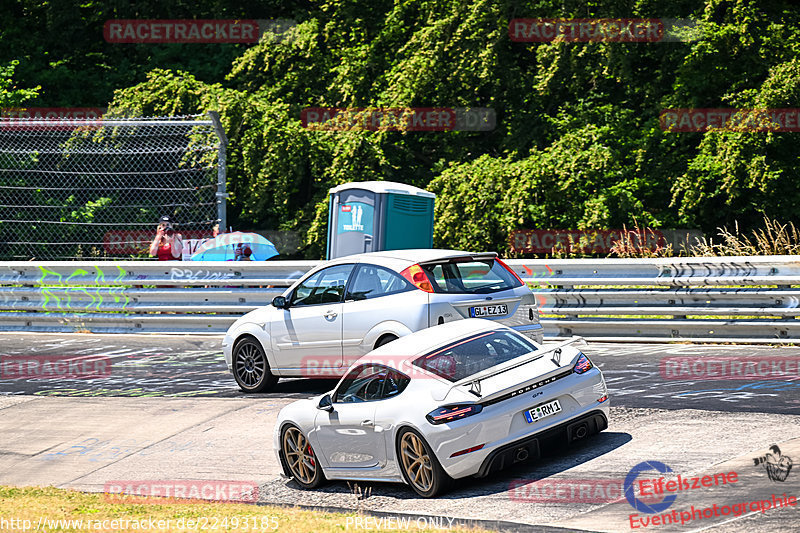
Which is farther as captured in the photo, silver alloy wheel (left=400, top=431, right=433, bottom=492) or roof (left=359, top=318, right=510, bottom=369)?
roof (left=359, top=318, right=510, bottom=369)

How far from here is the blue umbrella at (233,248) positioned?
1903 cm

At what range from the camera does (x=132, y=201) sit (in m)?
25.5

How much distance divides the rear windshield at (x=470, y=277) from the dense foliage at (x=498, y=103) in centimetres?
1149

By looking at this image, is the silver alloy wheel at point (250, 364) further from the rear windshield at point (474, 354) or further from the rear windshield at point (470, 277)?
the rear windshield at point (474, 354)

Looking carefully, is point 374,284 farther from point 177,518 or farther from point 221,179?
point 221,179

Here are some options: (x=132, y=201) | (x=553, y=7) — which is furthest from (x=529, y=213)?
(x=132, y=201)

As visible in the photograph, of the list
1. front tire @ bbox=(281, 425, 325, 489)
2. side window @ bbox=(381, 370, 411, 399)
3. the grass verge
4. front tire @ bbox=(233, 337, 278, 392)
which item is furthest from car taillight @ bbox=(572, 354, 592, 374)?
front tire @ bbox=(233, 337, 278, 392)

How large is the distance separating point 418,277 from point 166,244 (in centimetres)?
1037

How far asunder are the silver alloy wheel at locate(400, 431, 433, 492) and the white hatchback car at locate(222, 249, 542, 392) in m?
2.73

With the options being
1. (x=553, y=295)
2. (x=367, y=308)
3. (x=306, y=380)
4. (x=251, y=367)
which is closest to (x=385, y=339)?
(x=367, y=308)

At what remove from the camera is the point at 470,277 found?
11555 mm

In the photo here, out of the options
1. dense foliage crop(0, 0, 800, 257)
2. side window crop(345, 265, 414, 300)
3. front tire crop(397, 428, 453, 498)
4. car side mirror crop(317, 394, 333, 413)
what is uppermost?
dense foliage crop(0, 0, 800, 257)

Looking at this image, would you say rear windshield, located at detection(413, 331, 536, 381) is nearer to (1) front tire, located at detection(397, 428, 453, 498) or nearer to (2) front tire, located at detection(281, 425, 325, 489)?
(1) front tire, located at detection(397, 428, 453, 498)

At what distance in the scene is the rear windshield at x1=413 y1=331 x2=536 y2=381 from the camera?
872 centimetres
